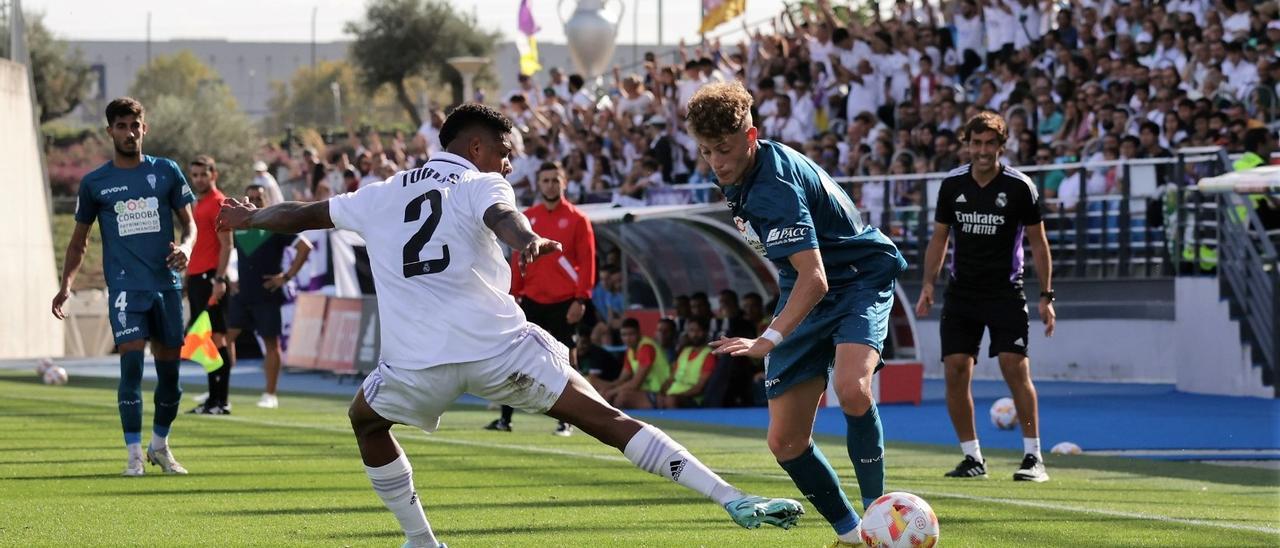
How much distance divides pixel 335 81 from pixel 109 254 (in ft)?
322

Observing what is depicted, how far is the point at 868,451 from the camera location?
7.48m

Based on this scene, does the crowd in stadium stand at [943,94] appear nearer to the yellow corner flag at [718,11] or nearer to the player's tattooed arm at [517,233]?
the yellow corner flag at [718,11]

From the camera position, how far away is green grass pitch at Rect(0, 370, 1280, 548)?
830 centimetres

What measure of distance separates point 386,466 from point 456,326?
2.39 ft

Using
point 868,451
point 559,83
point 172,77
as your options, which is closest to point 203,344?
point 868,451

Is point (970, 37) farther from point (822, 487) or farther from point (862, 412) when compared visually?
point (822, 487)

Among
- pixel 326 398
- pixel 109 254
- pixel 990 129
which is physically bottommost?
pixel 326 398

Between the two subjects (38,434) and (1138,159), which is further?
(1138,159)

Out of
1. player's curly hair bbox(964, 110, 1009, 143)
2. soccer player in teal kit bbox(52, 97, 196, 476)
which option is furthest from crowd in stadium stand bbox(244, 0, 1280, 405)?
soccer player in teal kit bbox(52, 97, 196, 476)

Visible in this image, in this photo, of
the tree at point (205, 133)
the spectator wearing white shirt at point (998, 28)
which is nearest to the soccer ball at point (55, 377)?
the spectator wearing white shirt at point (998, 28)

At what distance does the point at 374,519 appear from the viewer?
29.2ft

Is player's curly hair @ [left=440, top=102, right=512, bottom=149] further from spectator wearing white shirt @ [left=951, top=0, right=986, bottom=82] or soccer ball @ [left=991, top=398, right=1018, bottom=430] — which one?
spectator wearing white shirt @ [left=951, top=0, right=986, bottom=82]

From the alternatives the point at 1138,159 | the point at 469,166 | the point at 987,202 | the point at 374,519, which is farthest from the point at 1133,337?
the point at 469,166

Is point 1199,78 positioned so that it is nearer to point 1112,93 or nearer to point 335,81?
point 1112,93
